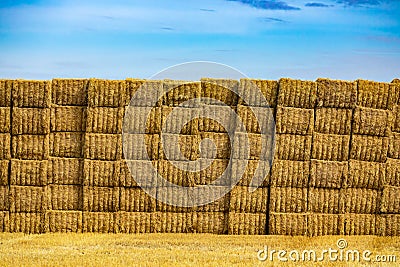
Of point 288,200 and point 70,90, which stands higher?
point 70,90

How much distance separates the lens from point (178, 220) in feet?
56.7

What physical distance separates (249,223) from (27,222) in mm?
4997

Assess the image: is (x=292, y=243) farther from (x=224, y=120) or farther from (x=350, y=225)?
(x=224, y=120)

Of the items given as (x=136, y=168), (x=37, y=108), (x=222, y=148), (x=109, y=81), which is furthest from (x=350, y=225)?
(x=37, y=108)

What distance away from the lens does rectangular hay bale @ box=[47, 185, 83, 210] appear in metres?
17.2

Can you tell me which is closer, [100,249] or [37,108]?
[100,249]

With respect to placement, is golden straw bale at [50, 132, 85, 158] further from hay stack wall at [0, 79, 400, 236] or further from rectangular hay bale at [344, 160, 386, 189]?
rectangular hay bale at [344, 160, 386, 189]

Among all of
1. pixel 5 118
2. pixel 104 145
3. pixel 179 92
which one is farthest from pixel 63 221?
pixel 179 92

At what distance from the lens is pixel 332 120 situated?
1736cm

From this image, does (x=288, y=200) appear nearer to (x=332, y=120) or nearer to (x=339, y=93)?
(x=332, y=120)

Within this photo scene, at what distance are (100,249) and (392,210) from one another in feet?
22.8

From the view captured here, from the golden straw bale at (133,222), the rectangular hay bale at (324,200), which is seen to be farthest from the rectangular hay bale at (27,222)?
the rectangular hay bale at (324,200)

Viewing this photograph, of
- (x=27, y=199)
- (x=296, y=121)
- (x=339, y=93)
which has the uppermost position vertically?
(x=339, y=93)

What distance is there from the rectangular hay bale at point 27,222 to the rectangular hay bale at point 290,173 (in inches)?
208
